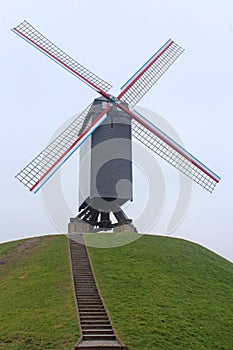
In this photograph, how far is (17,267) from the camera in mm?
25703

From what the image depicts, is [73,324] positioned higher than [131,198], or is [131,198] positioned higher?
[131,198]

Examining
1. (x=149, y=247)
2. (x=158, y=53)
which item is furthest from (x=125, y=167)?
(x=158, y=53)

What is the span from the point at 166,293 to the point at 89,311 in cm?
422

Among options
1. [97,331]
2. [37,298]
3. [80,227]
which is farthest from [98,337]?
[80,227]

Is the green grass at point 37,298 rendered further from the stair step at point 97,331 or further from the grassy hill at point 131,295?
the stair step at point 97,331

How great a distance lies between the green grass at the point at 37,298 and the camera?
16625 millimetres

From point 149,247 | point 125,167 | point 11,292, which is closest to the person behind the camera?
point 11,292

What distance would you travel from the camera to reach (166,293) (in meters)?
21.7

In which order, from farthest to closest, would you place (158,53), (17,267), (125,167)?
(158,53) → (125,167) → (17,267)

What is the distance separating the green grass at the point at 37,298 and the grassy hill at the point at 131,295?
0.03 meters

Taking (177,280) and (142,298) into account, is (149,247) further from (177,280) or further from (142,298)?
(142,298)

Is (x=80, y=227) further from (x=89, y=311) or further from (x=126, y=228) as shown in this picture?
(x=89, y=311)

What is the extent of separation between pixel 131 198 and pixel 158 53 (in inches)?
448

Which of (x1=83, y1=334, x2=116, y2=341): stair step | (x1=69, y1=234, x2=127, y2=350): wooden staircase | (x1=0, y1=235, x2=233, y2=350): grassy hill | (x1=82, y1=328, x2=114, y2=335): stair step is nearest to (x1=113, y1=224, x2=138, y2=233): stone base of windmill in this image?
(x1=0, y1=235, x2=233, y2=350): grassy hill
